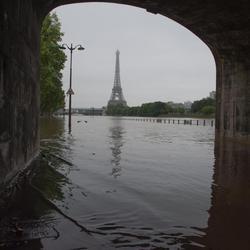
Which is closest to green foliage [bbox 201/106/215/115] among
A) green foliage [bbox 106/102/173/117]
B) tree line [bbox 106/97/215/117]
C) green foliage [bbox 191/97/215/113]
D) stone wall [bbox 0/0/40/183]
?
tree line [bbox 106/97/215/117]

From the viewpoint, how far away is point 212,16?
59.6 ft

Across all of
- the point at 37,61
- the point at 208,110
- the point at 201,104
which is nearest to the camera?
the point at 37,61

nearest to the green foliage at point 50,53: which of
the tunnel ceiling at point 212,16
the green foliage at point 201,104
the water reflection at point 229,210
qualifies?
the tunnel ceiling at point 212,16

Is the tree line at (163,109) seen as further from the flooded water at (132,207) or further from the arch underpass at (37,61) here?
the flooded water at (132,207)

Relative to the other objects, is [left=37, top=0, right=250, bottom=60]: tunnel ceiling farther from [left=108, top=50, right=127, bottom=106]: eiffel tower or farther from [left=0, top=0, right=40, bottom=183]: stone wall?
[left=108, top=50, right=127, bottom=106]: eiffel tower

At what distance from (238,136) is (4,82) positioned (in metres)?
19.3

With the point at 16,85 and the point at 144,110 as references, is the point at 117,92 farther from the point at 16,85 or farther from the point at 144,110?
the point at 16,85

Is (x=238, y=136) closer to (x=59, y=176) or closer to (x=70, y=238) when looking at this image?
(x=59, y=176)

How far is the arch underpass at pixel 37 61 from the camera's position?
7.07 metres

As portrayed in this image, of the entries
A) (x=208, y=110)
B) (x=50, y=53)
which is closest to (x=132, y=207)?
(x=50, y=53)

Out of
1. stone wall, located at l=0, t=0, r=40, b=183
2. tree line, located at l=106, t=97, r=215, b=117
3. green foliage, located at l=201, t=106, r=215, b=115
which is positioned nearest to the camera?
stone wall, located at l=0, t=0, r=40, b=183

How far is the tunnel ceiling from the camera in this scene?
53.6ft

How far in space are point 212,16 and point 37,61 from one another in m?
9.33

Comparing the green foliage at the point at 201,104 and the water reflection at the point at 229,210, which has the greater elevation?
the green foliage at the point at 201,104
